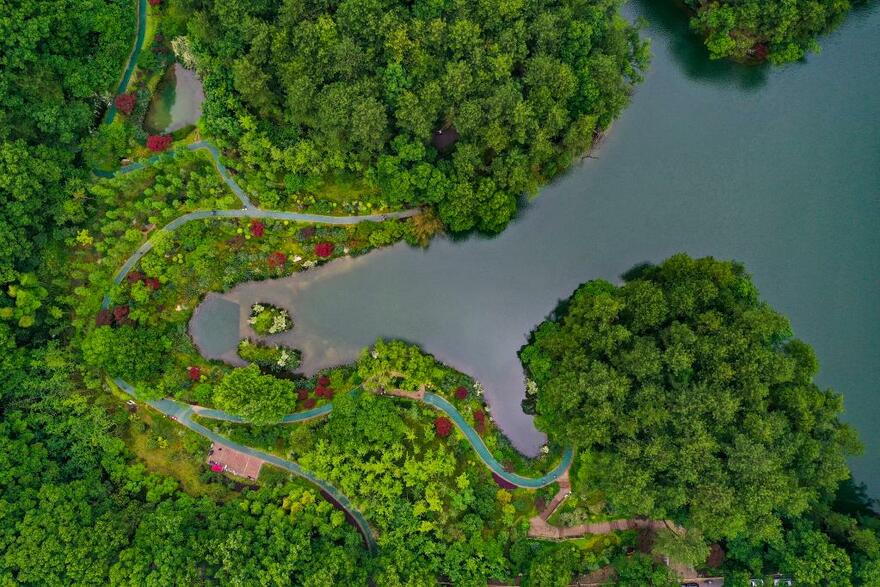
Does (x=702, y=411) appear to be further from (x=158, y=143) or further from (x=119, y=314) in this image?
(x=158, y=143)

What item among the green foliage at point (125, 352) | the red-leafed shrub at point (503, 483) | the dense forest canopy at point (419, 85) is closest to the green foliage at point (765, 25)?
the dense forest canopy at point (419, 85)

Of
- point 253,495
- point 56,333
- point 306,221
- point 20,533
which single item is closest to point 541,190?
point 306,221

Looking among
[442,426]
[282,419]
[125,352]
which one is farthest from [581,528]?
[125,352]

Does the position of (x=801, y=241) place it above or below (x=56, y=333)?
above

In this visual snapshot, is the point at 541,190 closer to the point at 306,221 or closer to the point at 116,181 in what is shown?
the point at 306,221

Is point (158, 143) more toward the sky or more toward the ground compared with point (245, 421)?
more toward the sky

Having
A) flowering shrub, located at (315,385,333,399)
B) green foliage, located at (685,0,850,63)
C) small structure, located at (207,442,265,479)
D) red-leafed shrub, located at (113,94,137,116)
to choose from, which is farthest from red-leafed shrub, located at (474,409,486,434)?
red-leafed shrub, located at (113,94,137,116)

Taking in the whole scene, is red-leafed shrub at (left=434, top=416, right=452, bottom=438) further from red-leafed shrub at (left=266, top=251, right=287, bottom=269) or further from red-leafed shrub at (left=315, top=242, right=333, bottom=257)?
red-leafed shrub at (left=266, top=251, right=287, bottom=269)
